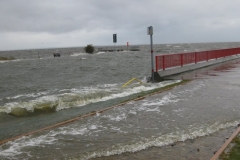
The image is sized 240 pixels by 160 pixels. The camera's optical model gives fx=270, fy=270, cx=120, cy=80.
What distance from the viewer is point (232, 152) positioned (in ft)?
16.3

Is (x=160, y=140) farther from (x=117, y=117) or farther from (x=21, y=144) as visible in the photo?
(x=21, y=144)

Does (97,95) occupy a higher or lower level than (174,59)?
lower

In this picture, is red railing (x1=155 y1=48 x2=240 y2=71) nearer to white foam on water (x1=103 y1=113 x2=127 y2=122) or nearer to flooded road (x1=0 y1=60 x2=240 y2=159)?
flooded road (x1=0 y1=60 x2=240 y2=159)

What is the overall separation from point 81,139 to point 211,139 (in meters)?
3.00

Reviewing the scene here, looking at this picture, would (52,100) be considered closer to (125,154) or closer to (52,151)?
(52,151)

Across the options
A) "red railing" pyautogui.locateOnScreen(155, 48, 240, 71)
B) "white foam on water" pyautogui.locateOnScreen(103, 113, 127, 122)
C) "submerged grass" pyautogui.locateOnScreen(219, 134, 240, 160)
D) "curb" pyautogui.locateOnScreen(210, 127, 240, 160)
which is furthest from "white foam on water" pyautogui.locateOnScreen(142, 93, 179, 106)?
"red railing" pyautogui.locateOnScreen(155, 48, 240, 71)

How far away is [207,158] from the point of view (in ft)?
16.3

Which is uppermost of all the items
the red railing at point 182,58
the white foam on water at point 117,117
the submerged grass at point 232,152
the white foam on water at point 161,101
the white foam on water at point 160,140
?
the red railing at point 182,58

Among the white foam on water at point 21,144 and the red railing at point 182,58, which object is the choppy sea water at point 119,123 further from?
the red railing at point 182,58

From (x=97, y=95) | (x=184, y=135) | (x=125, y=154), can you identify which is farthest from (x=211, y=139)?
(x=97, y=95)

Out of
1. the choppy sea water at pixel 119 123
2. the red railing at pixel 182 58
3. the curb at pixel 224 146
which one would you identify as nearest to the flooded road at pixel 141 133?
the choppy sea water at pixel 119 123

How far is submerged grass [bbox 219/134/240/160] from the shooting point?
4.74 m

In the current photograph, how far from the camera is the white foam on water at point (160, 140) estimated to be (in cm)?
550

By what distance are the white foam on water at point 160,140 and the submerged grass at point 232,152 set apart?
98cm
